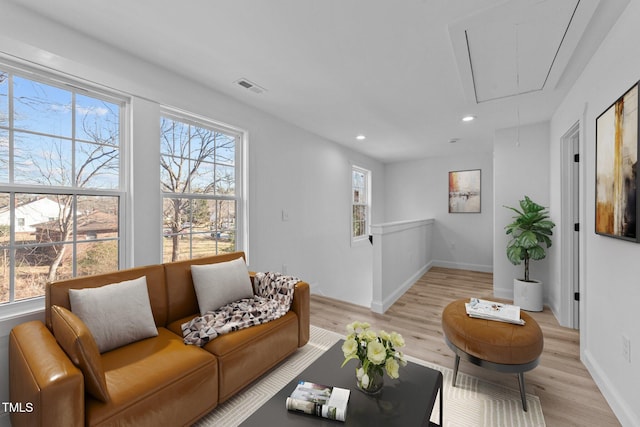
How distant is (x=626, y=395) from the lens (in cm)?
158

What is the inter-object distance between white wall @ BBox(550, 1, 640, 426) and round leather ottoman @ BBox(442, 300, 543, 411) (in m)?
0.44

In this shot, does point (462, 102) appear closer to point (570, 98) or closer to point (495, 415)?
point (570, 98)

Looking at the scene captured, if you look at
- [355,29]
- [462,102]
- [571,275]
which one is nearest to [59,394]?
[355,29]

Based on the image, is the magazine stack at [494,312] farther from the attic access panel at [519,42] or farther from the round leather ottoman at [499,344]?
the attic access panel at [519,42]

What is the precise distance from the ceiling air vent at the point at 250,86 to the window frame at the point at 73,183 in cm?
A: 93

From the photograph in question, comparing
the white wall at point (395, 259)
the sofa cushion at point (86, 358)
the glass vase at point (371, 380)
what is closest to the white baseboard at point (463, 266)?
the white wall at point (395, 259)

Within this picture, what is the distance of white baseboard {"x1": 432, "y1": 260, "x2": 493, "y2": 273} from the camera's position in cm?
543

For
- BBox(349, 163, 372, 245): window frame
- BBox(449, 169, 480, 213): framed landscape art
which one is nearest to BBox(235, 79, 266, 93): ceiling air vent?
BBox(349, 163, 372, 245): window frame

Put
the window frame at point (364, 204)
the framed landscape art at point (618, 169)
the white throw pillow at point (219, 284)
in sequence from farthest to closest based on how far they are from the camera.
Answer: the window frame at point (364, 204), the white throw pillow at point (219, 284), the framed landscape art at point (618, 169)

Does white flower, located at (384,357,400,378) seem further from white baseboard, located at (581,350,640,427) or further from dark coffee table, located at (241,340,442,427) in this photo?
white baseboard, located at (581,350,640,427)

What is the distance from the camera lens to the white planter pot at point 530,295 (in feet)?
10.8

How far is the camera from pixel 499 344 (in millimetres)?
1682

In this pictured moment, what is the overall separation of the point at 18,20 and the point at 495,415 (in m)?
3.73

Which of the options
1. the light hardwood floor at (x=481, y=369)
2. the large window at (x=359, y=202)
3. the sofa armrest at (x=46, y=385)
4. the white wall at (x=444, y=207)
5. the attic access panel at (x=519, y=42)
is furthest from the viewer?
the white wall at (x=444, y=207)
